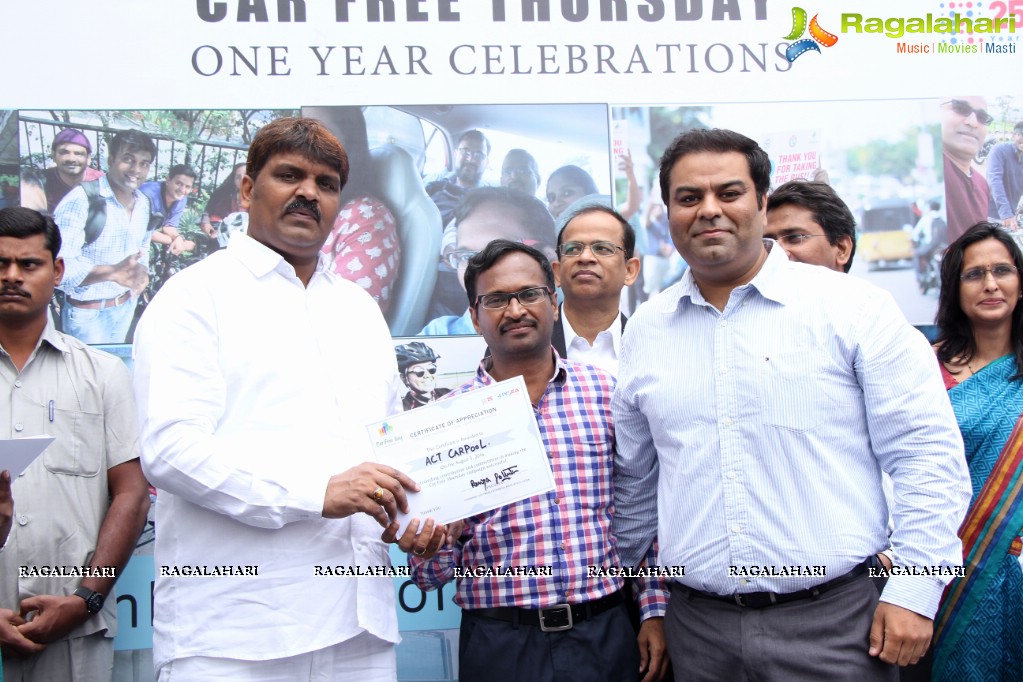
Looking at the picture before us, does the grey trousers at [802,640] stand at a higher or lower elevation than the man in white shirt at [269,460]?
lower

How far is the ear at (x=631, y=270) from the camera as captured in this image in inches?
120

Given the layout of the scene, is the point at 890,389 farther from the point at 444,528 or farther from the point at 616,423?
the point at 444,528

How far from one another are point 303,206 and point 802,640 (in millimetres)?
1706

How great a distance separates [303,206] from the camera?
2359mm

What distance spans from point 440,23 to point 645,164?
2.84ft

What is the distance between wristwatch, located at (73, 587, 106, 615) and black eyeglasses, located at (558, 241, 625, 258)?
1.90 metres

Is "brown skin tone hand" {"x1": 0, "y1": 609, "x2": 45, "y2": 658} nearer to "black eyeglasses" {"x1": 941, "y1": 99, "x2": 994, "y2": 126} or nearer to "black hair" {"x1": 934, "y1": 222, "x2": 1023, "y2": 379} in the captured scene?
"black hair" {"x1": 934, "y1": 222, "x2": 1023, "y2": 379}

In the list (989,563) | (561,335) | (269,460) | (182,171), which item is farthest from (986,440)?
(182,171)

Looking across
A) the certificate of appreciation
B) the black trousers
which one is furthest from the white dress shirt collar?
the black trousers

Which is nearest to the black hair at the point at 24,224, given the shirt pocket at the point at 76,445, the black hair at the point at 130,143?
the black hair at the point at 130,143

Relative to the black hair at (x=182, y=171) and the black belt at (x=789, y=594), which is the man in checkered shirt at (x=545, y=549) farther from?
the black hair at (x=182, y=171)

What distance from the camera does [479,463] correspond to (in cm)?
221

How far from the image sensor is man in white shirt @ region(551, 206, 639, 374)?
2936mm

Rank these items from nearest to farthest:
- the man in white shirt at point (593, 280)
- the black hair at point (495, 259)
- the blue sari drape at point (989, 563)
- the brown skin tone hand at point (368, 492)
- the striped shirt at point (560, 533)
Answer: the brown skin tone hand at point (368, 492) → the striped shirt at point (560, 533) → the black hair at point (495, 259) → the blue sari drape at point (989, 563) → the man in white shirt at point (593, 280)
